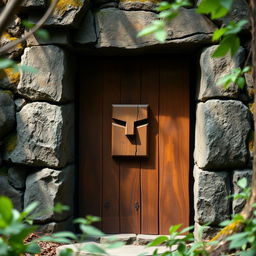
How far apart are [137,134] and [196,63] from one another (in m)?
0.74

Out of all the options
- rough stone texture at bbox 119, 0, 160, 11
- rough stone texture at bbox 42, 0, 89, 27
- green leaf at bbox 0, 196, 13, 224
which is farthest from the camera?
rough stone texture at bbox 119, 0, 160, 11

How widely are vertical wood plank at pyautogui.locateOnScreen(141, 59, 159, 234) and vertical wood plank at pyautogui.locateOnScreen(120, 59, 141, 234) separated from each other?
0.04 m

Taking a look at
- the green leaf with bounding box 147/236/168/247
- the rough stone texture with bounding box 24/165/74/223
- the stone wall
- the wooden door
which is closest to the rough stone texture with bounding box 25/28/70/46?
the stone wall

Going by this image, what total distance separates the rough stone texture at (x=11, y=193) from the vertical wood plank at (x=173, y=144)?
1096 mm

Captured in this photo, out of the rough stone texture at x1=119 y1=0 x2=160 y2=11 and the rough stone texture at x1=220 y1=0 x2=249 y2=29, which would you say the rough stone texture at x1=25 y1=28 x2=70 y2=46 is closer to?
the rough stone texture at x1=119 y1=0 x2=160 y2=11

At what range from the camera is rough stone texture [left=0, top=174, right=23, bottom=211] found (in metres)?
3.64

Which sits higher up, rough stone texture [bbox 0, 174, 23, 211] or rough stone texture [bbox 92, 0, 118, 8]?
rough stone texture [bbox 92, 0, 118, 8]

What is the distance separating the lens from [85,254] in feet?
10.5

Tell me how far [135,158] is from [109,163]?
0.71ft

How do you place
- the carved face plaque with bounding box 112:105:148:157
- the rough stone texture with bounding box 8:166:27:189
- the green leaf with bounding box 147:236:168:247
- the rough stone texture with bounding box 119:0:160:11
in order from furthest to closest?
the carved face plaque with bounding box 112:105:148:157
the rough stone texture with bounding box 8:166:27:189
the rough stone texture with bounding box 119:0:160:11
the green leaf with bounding box 147:236:168:247

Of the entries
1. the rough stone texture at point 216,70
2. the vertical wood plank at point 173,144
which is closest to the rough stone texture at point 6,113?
the vertical wood plank at point 173,144

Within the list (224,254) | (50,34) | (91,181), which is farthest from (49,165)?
(224,254)

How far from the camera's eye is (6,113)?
143 inches

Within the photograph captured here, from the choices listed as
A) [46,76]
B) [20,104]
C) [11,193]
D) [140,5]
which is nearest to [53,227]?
[11,193]
